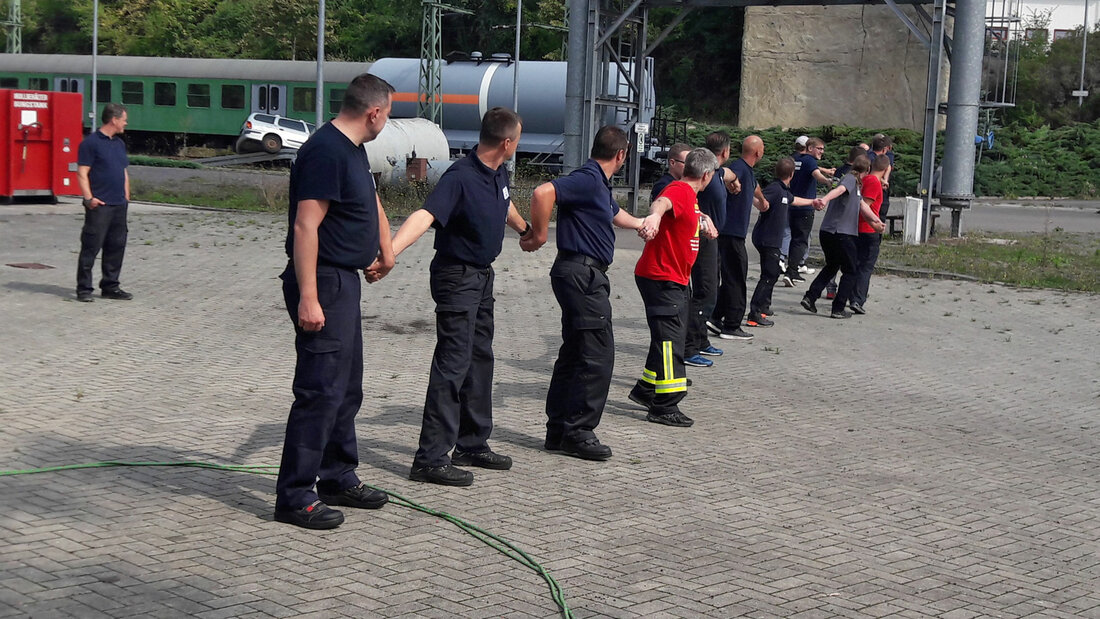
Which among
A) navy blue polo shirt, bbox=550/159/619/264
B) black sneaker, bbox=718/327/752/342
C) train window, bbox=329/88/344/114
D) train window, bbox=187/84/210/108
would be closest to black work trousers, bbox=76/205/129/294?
black sneaker, bbox=718/327/752/342

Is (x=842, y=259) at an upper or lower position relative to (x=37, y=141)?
lower

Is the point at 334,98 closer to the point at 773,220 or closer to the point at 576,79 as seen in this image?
the point at 576,79

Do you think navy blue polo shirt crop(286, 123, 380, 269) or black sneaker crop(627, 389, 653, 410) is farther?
black sneaker crop(627, 389, 653, 410)

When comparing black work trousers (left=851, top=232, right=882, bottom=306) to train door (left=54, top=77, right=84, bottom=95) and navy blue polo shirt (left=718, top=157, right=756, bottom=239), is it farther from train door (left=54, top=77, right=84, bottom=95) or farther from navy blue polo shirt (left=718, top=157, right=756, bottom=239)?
train door (left=54, top=77, right=84, bottom=95)

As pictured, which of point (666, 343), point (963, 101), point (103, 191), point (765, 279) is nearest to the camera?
point (666, 343)

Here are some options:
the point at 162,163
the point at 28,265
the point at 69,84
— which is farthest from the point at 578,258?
the point at 69,84

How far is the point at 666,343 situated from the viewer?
7.86 meters

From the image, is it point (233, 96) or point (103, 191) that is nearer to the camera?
point (103, 191)

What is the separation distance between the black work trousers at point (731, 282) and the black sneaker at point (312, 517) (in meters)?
6.49

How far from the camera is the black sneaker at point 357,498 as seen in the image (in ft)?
18.8

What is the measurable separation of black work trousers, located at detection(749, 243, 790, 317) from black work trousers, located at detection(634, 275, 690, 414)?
4.51m

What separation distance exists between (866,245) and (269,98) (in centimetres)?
3718

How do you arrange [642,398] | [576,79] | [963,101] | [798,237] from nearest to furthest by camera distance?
1. [642,398]
2. [798,237]
3. [963,101]
4. [576,79]

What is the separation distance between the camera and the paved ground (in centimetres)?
479
